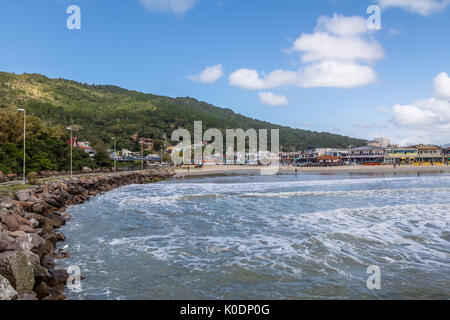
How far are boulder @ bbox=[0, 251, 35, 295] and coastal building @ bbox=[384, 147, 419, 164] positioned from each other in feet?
349

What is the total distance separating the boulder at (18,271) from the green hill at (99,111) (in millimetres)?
86860

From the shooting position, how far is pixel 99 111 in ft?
477

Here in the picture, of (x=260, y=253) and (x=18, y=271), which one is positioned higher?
(x=18, y=271)

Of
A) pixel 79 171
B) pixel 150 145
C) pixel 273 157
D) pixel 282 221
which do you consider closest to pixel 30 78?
pixel 150 145

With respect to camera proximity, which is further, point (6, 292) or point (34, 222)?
point (34, 222)

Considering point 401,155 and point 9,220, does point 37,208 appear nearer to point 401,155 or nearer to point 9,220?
point 9,220

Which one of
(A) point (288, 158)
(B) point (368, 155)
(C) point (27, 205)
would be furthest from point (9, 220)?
(A) point (288, 158)

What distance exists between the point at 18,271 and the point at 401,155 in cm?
10912

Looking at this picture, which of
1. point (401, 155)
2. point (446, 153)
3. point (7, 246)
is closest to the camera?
point (7, 246)

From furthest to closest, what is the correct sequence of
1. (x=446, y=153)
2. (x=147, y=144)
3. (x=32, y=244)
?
(x=147, y=144) < (x=446, y=153) < (x=32, y=244)

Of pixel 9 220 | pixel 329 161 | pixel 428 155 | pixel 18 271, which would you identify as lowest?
pixel 18 271

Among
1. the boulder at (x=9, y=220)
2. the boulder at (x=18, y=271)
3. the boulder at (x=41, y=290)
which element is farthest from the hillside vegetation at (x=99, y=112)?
the boulder at (x=18, y=271)

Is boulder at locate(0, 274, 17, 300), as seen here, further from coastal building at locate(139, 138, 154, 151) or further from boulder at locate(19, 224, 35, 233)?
coastal building at locate(139, 138, 154, 151)

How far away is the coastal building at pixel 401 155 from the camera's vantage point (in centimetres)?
9631
